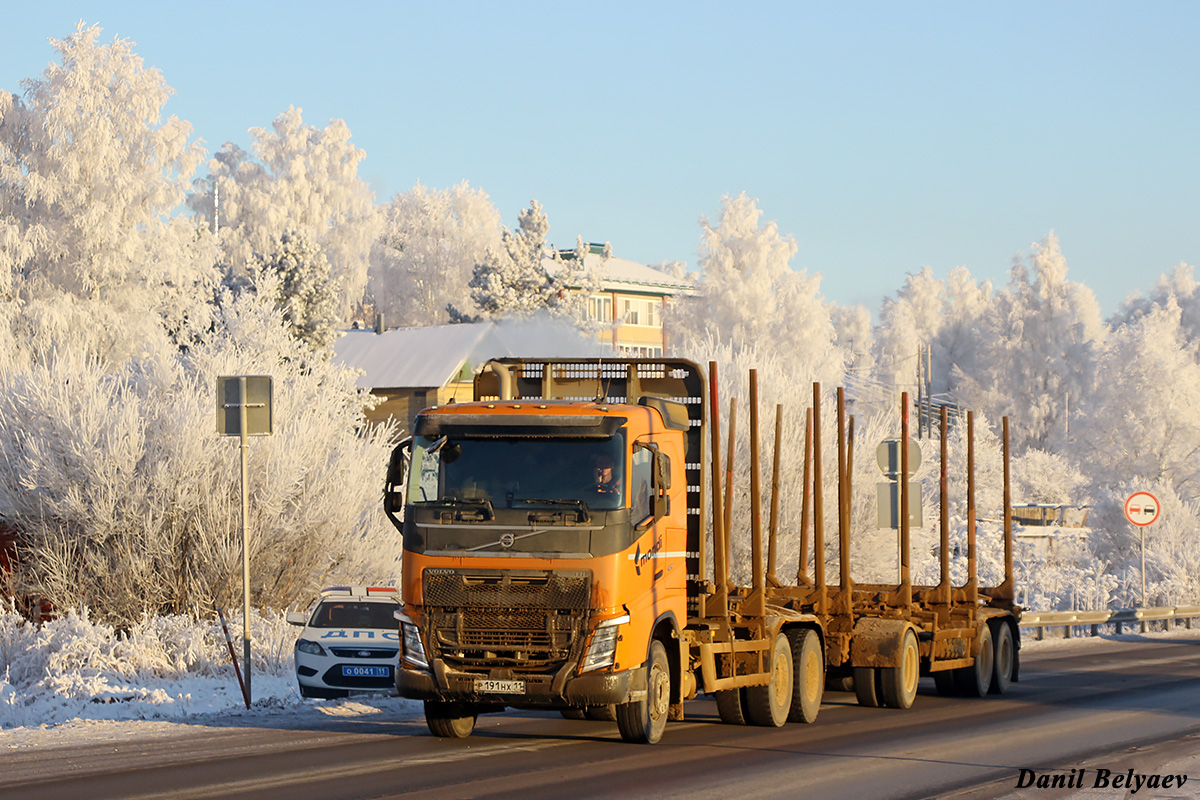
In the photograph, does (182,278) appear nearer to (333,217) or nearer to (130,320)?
(130,320)

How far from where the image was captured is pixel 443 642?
12.3 meters

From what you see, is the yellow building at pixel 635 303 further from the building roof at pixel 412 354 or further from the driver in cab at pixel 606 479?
the driver in cab at pixel 606 479

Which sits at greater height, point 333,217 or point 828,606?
point 333,217

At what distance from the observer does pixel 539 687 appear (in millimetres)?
12062

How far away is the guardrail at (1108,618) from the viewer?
1136 inches

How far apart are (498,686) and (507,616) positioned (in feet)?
1.96

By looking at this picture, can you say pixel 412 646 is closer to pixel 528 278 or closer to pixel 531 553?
pixel 531 553

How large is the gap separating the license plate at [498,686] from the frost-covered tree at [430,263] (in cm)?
8926

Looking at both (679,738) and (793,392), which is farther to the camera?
(793,392)

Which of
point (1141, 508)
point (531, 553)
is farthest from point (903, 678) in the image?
point (1141, 508)

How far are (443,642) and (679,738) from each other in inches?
114

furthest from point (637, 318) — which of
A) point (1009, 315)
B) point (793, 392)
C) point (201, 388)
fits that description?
point (201, 388)

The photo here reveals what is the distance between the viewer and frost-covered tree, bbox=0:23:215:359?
4244 cm

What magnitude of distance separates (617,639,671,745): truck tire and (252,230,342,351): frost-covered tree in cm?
4040
